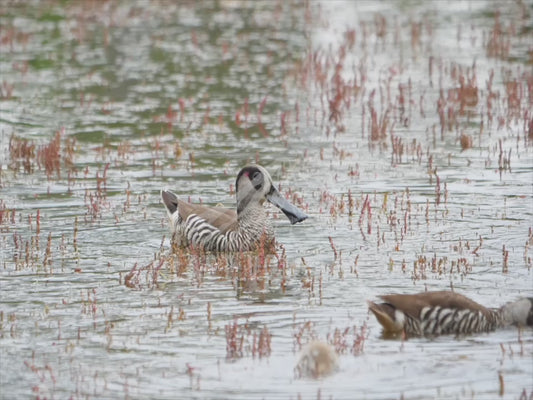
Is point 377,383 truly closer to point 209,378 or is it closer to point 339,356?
point 339,356

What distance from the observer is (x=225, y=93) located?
872 inches

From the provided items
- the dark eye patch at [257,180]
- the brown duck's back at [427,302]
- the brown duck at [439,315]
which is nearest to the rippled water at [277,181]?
the brown duck at [439,315]

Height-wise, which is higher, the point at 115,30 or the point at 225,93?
the point at 115,30

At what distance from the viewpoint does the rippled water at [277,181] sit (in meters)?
8.88

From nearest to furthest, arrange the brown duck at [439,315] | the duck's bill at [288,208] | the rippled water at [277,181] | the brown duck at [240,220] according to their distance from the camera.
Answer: the rippled water at [277,181] < the brown duck at [439,315] < the brown duck at [240,220] < the duck's bill at [288,208]

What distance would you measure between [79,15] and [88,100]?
35.0 feet

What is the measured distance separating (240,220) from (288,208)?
0.54 m

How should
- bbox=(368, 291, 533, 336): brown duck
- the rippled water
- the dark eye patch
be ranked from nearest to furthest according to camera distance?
the rippled water → bbox=(368, 291, 533, 336): brown duck → the dark eye patch

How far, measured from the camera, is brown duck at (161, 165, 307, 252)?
12602mm

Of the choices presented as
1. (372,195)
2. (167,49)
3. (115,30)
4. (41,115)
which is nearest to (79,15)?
(115,30)

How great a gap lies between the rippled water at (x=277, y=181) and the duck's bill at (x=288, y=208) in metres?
0.29

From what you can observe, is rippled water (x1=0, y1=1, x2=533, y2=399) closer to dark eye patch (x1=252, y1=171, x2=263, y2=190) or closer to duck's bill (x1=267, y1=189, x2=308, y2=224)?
duck's bill (x1=267, y1=189, x2=308, y2=224)

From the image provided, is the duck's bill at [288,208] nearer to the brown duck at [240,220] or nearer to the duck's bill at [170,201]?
the brown duck at [240,220]

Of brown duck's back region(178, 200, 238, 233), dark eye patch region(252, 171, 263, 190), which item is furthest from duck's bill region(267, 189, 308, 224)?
brown duck's back region(178, 200, 238, 233)
